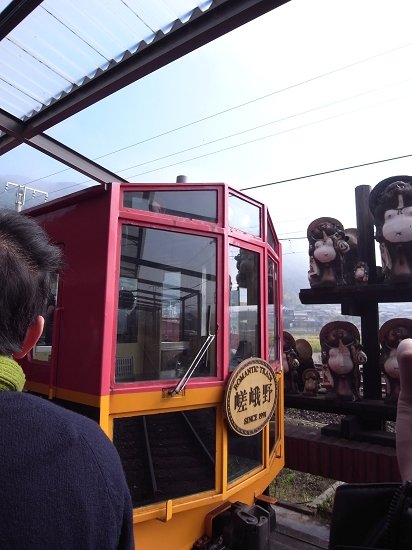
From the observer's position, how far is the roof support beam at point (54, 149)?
4746 mm

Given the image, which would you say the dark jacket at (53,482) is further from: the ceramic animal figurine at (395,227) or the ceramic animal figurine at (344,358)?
the ceramic animal figurine at (344,358)

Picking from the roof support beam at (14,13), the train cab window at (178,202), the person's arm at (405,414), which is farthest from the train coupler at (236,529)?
the roof support beam at (14,13)

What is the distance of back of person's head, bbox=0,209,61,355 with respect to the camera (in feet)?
2.37

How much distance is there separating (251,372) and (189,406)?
1.49ft

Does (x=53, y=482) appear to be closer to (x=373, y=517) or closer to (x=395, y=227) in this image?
(x=373, y=517)

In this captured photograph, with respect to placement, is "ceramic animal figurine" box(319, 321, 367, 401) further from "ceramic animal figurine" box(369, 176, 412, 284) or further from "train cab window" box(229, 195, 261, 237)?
"train cab window" box(229, 195, 261, 237)

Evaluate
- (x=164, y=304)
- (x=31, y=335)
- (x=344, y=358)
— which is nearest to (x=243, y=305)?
(x=164, y=304)

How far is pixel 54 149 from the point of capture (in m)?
5.03

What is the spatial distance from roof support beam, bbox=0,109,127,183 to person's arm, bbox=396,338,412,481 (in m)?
4.82

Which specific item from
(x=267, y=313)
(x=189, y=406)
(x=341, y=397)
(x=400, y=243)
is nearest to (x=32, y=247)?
(x=189, y=406)

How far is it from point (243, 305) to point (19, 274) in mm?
1992

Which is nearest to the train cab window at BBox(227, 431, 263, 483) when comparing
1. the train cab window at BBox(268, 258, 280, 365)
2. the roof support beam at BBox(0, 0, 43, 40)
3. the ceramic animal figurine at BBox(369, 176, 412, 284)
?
the train cab window at BBox(268, 258, 280, 365)

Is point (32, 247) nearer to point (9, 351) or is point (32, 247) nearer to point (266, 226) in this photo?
point (9, 351)

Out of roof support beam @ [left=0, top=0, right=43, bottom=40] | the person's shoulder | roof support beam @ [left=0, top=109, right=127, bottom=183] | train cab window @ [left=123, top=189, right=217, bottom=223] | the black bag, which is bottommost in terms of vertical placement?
the black bag
